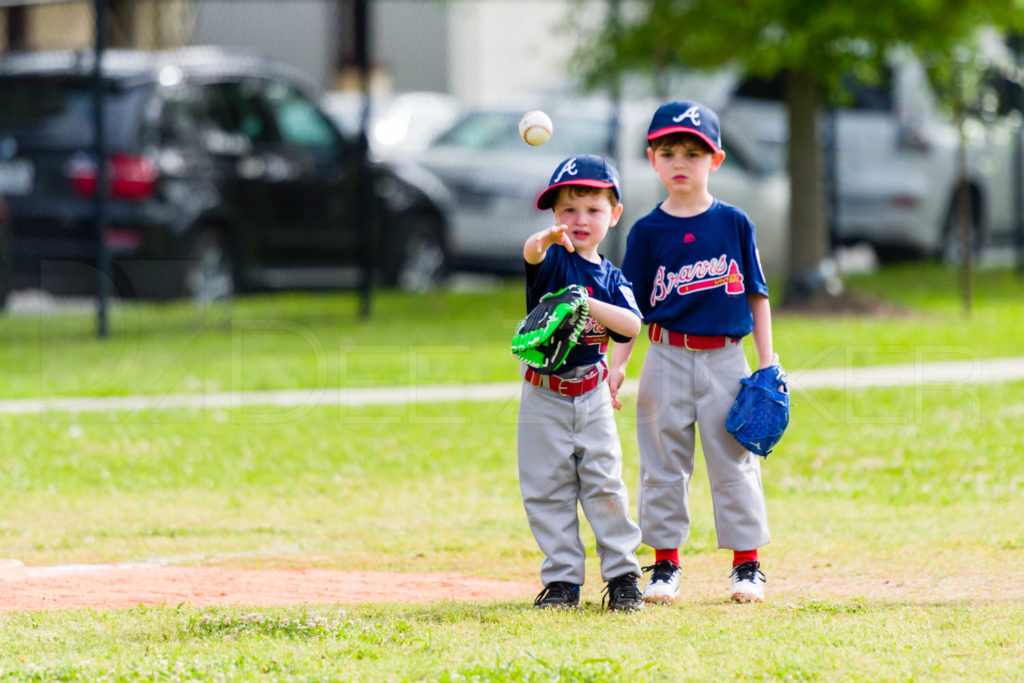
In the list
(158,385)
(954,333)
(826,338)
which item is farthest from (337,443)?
(954,333)

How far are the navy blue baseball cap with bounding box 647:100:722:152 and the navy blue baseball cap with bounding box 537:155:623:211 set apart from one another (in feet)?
1.01

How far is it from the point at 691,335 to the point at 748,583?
0.86 meters

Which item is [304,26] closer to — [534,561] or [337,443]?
[337,443]

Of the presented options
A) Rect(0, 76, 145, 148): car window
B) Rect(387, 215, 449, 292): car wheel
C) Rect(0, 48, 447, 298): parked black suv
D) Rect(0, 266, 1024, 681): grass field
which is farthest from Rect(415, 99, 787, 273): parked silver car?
Rect(0, 76, 145, 148): car window

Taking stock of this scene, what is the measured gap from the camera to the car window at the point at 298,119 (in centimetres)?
1410

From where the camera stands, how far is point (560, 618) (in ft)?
15.6

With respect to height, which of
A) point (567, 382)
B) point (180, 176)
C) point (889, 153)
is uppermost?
point (889, 153)

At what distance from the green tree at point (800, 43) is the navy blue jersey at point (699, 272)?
7338 mm

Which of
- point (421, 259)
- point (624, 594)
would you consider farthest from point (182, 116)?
→ point (624, 594)

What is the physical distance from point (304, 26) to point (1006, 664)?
78.3 feet

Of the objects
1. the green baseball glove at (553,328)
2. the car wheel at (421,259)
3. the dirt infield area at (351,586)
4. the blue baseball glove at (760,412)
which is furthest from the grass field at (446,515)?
the car wheel at (421,259)

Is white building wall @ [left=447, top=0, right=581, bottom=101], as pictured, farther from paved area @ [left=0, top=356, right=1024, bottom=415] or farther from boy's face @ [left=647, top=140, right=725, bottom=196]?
boy's face @ [left=647, top=140, right=725, bottom=196]

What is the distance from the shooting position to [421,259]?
50.7 ft

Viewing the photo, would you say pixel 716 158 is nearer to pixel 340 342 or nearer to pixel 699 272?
pixel 699 272
